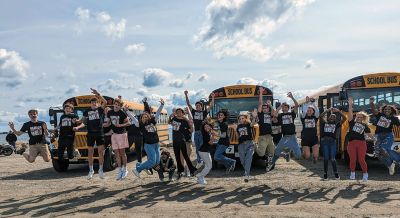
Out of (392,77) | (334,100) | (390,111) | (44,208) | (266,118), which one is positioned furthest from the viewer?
(334,100)

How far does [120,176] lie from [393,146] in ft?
24.1

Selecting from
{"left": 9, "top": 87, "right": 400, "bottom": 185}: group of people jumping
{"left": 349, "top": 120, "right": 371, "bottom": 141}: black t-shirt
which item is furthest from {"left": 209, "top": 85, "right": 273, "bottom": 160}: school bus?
{"left": 349, "top": 120, "right": 371, "bottom": 141}: black t-shirt

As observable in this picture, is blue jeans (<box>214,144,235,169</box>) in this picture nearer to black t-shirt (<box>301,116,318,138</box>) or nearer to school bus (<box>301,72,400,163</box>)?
black t-shirt (<box>301,116,318,138</box>)

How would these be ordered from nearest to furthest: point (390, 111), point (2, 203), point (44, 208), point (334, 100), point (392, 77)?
1. point (44, 208)
2. point (2, 203)
3. point (390, 111)
4. point (392, 77)
5. point (334, 100)

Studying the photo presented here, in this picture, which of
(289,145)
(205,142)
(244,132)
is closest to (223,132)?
(244,132)

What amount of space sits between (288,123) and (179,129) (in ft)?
9.77

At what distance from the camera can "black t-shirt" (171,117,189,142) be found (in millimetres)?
9789

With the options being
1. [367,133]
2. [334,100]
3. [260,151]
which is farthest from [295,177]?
[334,100]

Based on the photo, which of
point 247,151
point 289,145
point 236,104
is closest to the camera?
point 247,151

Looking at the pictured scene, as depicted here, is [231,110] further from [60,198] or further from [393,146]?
[60,198]

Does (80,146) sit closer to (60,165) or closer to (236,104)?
(60,165)

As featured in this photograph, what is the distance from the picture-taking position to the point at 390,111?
1012 centimetres

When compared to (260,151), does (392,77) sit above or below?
above

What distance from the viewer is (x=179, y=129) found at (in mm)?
9859
